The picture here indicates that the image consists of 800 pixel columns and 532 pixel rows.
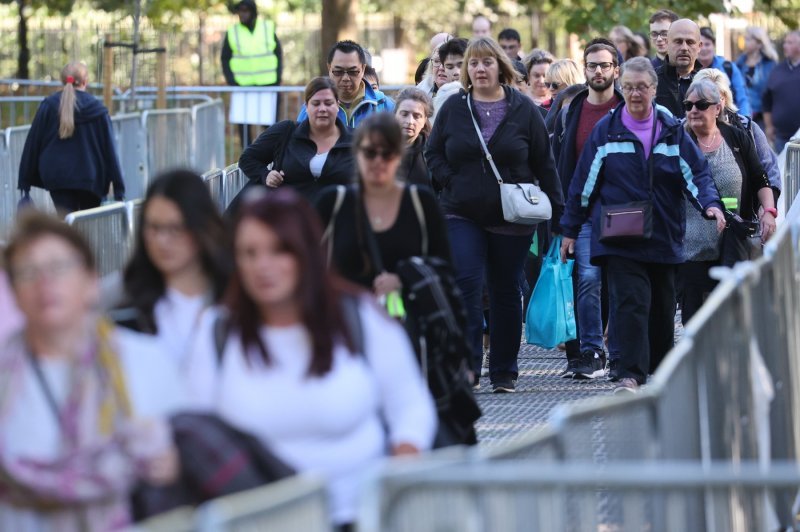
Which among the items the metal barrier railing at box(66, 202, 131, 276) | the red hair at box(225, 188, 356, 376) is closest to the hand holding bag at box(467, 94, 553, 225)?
the metal barrier railing at box(66, 202, 131, 276)

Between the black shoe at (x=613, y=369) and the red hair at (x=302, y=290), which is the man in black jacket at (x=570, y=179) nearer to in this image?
the black shoe at (x=613, y=369)

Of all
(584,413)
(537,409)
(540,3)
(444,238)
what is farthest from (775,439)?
(540,3)

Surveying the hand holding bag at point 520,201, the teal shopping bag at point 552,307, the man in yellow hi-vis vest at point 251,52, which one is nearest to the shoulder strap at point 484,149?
the hand holding bag at point 520,201

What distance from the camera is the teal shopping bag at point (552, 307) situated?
11.1 metres

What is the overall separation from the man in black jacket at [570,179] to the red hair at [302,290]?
6552 mm

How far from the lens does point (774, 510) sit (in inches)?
228

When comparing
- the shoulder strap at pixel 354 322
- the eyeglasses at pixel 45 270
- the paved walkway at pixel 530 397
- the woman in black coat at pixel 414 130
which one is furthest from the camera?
the woman in black coat at pixel 414 130

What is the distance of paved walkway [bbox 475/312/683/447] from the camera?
30.3 ft

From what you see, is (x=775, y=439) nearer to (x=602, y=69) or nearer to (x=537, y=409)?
(x=537, y=409)

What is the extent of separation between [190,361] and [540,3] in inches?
1152

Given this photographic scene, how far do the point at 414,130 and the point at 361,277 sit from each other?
11.2ft

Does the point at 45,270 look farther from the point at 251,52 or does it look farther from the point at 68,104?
the point at 251,52

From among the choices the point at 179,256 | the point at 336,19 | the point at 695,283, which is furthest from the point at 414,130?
the point at 336,19

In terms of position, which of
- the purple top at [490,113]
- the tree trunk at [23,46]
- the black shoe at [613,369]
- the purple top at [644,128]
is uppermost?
the tree trunk at [23,46]
